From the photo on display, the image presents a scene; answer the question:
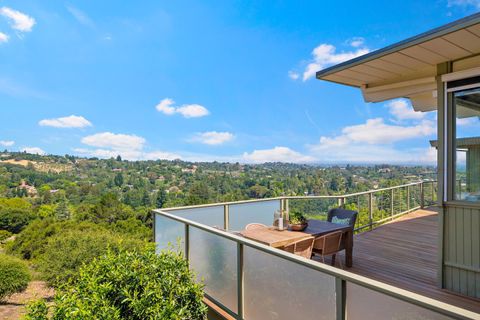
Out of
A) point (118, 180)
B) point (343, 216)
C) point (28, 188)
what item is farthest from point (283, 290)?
point (28, 188)

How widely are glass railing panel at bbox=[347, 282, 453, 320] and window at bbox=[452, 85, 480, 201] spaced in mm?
2708

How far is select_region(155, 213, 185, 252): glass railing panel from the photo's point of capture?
405cm

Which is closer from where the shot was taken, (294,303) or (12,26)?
(294,303)

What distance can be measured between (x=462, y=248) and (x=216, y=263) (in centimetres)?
299

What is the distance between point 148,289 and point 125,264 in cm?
45

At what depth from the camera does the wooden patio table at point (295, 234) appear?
3758 millimetres

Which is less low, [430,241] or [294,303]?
[294,303]

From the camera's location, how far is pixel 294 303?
2.39m

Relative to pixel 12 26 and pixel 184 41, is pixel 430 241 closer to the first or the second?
pixel 184 41

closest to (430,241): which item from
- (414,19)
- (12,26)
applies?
(414,19)

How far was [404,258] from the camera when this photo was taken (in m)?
4.88

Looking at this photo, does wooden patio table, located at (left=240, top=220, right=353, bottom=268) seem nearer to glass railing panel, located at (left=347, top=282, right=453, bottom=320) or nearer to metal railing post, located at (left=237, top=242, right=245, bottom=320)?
metal railing post, located at (left=237, top=242, right=245, bottom=320)

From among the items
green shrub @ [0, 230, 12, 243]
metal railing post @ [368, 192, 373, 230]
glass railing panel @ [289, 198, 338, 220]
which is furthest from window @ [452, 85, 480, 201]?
green shrub @ [0, 230, 12, 243]

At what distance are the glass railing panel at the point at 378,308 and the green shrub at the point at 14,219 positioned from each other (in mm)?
37705
